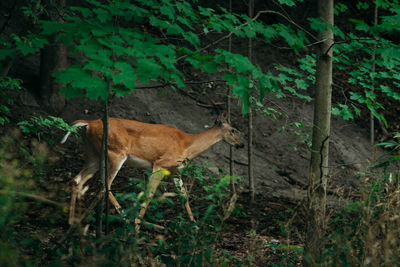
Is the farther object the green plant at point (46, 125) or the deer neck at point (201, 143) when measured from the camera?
the deer neck at point (201, 143)

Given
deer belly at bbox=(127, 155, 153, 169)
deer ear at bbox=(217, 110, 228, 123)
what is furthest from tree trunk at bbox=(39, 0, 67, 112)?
deer ear at bbox=(217, 110, 228, 123)

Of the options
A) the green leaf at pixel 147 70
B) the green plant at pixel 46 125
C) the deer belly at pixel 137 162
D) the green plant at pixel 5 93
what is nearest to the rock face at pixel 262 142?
the deer belly at pixel 137 162

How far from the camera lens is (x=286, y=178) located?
9.54 m

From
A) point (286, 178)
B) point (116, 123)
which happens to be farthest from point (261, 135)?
point (116, 123)

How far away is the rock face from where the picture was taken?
30.4ft

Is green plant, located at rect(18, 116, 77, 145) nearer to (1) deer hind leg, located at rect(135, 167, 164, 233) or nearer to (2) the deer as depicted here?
(1) deer hind leg, located at rect(135, 167, 164, 233)

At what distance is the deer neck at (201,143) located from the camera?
7508 mm

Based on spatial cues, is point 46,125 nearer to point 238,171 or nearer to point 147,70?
point 147,70

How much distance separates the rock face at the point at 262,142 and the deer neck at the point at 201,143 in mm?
1123

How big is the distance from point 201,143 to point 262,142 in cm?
376

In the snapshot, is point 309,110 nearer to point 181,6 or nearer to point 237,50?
point 237,50

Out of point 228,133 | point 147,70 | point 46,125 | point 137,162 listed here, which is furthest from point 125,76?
point 228,133

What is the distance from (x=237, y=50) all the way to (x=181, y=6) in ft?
36.1

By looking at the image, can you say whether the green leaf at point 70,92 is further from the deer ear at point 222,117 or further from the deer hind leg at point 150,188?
the deer ear at point 222,117
